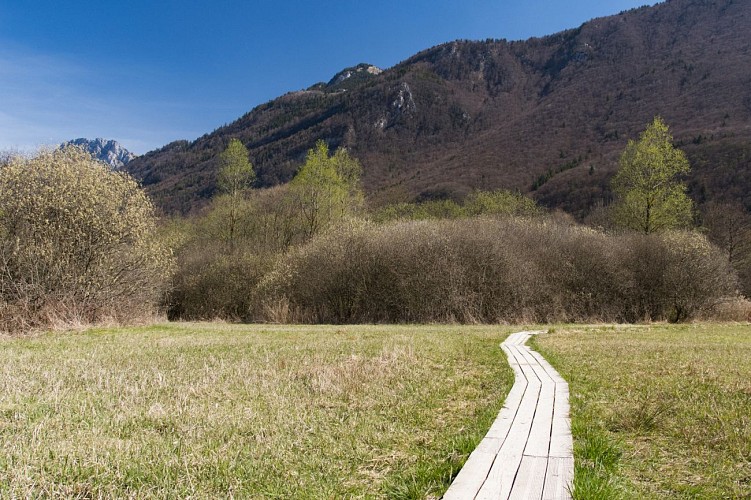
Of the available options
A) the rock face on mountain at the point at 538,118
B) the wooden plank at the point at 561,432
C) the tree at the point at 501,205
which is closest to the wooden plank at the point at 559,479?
the wooden plank at the point at 561,432

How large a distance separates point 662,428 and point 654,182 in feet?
100

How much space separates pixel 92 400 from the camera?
577 cm

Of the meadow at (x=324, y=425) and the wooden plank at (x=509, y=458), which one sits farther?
the meadow at (x=324, y=425)

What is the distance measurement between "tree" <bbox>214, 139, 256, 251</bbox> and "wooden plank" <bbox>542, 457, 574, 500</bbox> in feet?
Answer: 124

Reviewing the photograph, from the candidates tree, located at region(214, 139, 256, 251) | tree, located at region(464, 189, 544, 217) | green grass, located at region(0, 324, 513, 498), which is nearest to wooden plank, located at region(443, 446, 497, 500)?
green grass, located at region(0, 324, 513, 498)

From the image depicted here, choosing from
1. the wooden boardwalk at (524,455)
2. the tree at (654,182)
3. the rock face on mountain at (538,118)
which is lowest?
the wooden boardwalk at (524,455)

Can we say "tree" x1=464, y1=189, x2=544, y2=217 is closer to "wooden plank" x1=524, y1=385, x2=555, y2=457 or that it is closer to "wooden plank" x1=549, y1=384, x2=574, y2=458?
"wooden plank" x1=524, y1=385, x2=555, y2=457

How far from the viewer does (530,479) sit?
361 cm

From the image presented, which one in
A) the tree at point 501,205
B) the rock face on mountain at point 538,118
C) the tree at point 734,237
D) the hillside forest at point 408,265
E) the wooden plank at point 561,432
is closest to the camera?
the wooden plank at point 561,432

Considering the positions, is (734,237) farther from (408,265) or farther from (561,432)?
(561,432)

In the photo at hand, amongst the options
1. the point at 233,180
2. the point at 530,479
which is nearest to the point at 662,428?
the point at 530,479

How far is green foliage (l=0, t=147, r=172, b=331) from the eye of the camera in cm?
1666

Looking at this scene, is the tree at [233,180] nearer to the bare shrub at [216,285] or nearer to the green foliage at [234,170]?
the green foliage at [234,170]

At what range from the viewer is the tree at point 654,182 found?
98.2 ft
